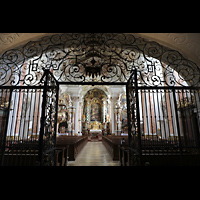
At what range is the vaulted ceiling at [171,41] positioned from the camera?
4.50 meters

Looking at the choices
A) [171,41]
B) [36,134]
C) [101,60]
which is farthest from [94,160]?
[171,41]

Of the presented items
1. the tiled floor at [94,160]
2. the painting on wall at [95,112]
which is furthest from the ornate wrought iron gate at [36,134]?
the painting on wall at [95,112]

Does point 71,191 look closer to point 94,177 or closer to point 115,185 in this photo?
point 94,177

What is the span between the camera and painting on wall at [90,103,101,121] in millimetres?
26227

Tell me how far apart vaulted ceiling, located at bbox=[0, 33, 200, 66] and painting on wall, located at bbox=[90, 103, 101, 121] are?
71.6 feet

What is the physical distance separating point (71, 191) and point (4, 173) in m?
1.08

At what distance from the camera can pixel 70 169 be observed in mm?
2328

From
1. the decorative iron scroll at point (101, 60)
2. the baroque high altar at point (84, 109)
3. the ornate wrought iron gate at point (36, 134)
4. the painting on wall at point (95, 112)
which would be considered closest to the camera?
the ornate wrought iron gate at point (36, 134)

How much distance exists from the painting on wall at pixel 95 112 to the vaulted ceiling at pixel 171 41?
21.8 metres

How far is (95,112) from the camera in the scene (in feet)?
86.5

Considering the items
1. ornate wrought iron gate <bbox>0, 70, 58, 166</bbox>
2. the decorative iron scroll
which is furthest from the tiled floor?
the decorative iron scroll

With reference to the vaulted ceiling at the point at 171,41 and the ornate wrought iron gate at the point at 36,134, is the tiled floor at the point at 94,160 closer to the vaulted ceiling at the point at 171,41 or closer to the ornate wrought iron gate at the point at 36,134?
the ornate wrought iron gate at the point at 36,134

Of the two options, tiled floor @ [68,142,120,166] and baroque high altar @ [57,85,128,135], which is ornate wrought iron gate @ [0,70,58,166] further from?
baroque high altar @ [57,85,128,135]

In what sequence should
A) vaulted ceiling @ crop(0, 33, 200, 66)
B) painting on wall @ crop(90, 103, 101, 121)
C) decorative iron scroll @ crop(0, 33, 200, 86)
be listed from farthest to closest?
painting on wall @ crop(90, 103, 101, 121) < vaulted ceiling @ crop(0, 33, 200, 66) < decorative iron scroll @ crop(0, 33, 200, 86)
